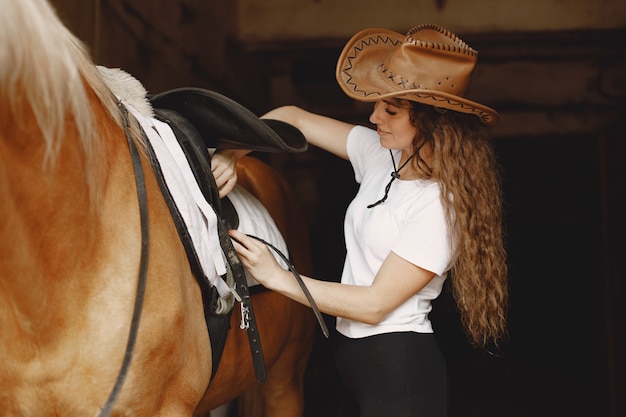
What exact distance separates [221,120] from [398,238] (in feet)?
1.69

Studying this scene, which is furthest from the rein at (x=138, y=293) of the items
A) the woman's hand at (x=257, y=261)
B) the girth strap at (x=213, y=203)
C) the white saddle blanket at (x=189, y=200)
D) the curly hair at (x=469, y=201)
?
the curly hair at (x=469, y=201)

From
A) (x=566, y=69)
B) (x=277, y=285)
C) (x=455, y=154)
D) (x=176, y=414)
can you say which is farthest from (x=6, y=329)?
(x=566, y=69)

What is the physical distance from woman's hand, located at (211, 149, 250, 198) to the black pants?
53 cm

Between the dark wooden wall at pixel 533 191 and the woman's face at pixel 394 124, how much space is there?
2.12 meters

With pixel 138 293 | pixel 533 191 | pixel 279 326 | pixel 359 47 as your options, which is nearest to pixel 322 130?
pixel 359 47

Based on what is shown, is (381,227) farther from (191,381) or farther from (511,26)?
(511,26)

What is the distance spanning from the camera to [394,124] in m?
1.92

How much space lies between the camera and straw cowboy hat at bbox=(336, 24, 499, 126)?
182cm

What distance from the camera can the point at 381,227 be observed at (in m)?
1.90

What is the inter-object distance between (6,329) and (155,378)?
0.91 ft

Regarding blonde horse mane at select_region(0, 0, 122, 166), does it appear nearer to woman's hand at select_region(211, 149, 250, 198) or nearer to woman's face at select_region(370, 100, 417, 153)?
woman's hand at select_region(211, 149, 250, 198)

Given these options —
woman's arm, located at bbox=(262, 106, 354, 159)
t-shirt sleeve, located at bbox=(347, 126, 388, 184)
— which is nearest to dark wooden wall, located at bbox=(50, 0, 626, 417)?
woman's arm, located at bbox=(262, 106, 354, 159)

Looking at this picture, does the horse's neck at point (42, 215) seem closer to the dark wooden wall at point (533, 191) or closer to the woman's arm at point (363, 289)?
the woman's arm at point (363, 289)

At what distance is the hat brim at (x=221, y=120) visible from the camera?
1.78 m
